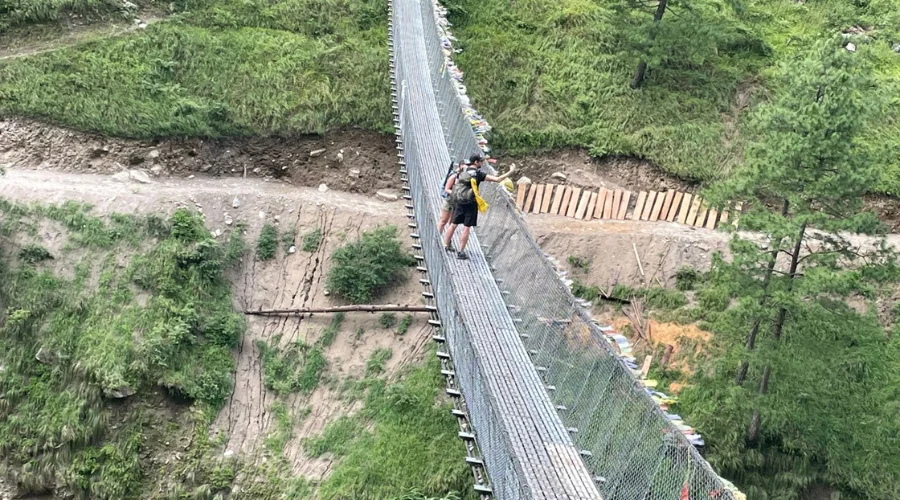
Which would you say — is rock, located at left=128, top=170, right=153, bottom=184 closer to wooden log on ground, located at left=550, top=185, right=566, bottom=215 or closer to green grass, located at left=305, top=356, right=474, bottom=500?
green grass, located at left=305, top=356, right=474, bottom=500

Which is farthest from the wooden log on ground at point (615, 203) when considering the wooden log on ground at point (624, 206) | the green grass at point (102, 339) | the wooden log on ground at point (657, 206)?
the green grass at point (102, 339)

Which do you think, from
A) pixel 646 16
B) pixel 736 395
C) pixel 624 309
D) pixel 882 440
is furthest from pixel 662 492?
pixel 646 16

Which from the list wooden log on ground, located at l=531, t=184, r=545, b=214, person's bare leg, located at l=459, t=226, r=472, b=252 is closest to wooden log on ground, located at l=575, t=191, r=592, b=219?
wooden log on ground, located at l=531, t=184, r=545, b=214

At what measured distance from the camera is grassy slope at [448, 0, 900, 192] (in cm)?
1769

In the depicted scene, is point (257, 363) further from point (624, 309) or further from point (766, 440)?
point (766, 440)

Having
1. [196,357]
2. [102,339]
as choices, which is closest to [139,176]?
[102,339]

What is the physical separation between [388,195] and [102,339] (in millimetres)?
6916

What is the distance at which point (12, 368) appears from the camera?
48.2 ft

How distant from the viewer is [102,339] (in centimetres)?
1487

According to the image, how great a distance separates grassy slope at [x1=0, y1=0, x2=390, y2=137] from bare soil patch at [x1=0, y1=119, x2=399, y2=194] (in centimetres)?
31

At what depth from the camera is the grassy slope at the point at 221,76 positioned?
1792 centimetres

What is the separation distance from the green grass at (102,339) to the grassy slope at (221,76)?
9.08ft

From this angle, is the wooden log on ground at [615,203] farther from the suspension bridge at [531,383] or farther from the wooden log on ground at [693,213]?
the suspension bridge at [531,383]

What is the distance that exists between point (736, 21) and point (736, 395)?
1187 centimetres
